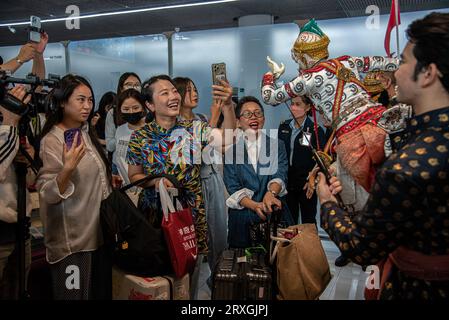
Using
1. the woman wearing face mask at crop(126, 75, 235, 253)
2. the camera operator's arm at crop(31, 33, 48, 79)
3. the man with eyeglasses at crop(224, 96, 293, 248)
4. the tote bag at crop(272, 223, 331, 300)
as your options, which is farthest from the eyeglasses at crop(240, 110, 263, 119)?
the camera operator's arm at crop(31, 33, 48, 79)

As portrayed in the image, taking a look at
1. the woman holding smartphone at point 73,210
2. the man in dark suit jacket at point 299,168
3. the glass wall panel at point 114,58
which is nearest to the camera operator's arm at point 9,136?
the woman holding smartphone at point 73,210

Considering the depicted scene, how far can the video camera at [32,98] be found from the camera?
139 cm

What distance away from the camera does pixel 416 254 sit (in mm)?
950

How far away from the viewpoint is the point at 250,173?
2158mm

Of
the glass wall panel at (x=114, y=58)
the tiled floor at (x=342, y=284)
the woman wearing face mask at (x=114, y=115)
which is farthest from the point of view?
the glass wall panel at (x=114, y=58)

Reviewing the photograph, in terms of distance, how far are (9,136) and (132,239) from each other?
1.94ft

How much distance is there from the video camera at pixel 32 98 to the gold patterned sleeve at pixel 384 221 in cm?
119

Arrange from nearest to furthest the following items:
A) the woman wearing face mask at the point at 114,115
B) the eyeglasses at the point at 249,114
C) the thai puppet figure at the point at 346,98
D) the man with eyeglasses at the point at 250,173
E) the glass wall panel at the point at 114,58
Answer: the thai puppet figure at the point at 346,98, the man with eyeglasses at the point at 250,173, the eyeglasses at the point at 249,114, the woman wearing face mask at the point at 114,115, the glass wall panel at the point at 114,58

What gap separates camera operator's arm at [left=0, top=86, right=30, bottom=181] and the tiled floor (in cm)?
131

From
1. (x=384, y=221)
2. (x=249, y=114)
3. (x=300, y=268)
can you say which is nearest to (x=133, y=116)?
(x=249, y=114)

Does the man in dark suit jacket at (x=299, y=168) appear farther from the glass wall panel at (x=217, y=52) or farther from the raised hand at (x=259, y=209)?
the raised hand at (x=259, y=209)

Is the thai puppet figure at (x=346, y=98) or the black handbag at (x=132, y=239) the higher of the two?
the thai puppet figure at (x=346, y=98)

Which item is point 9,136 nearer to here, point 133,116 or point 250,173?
point 133,116
